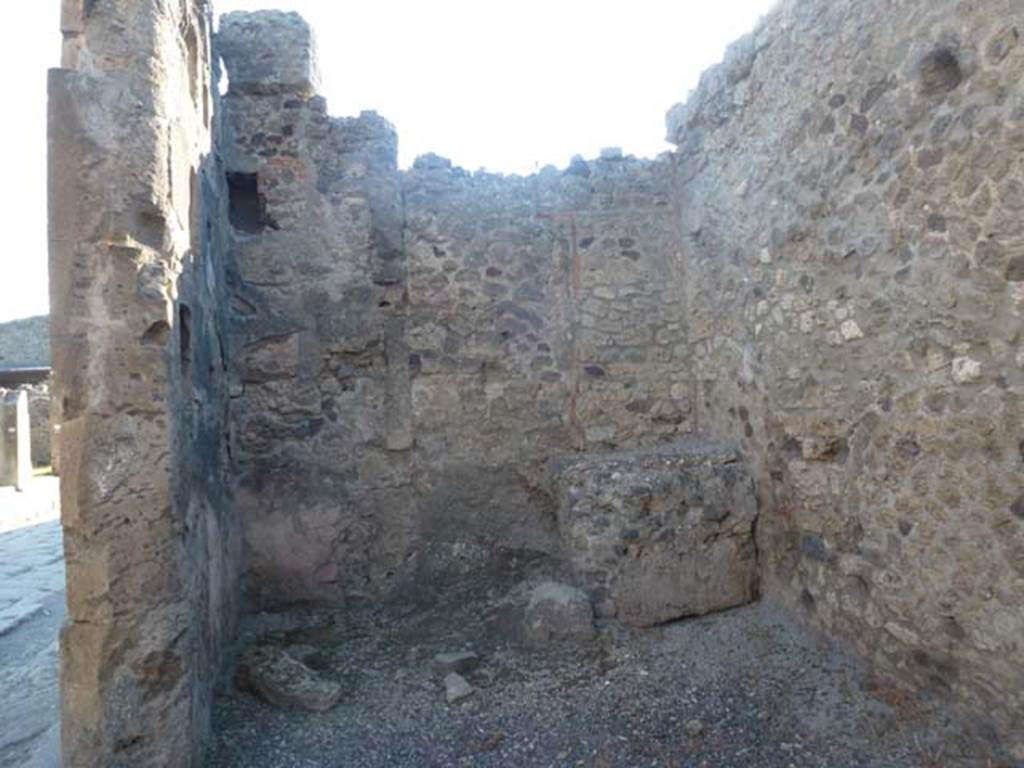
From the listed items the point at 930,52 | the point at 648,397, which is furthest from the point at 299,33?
the point at 930,52

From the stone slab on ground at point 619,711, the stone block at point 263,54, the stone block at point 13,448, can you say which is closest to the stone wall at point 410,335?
the stone block at point 263,54

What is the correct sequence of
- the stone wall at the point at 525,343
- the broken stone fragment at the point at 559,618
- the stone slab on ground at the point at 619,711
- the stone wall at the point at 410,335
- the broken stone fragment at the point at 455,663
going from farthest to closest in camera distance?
the stone wall at the point at 410,335
the broken stone fragment at the point at 559,618
the broken stone fragment at the point at 455,663
the stone slab on ground at the point at 619,711
the stone wall at the point at 525,343

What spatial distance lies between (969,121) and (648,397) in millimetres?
2667

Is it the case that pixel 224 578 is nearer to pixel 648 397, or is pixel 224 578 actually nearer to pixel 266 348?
pixel 266 348

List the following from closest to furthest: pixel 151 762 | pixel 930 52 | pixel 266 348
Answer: pixel 151 762 → pixel 930 52 → pixel 266 348

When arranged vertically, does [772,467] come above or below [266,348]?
below

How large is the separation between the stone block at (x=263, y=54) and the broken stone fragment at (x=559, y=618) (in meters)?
3.66

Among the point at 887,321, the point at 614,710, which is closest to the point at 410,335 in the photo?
the point at 614,710

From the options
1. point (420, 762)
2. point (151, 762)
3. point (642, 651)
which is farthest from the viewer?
point (642, 651)

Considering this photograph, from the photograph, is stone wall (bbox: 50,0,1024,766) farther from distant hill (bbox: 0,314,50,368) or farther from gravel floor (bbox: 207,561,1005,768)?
distant hill (bbox: 0,314,50,368)

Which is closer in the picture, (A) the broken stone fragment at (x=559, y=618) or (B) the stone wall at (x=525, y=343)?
(B) the stone wall at (x=525, y=343)

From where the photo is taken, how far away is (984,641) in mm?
2729

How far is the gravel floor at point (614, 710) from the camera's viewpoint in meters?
2.97

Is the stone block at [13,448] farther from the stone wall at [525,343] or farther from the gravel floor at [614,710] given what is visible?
the gravel floor at [614,710]
